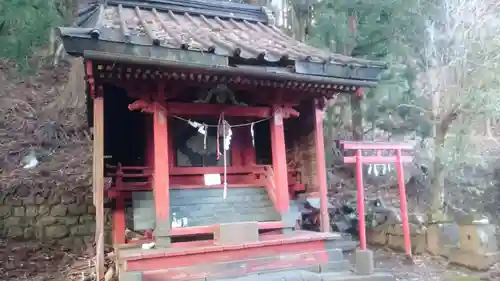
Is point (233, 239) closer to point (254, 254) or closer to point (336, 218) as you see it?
point (254, 254)

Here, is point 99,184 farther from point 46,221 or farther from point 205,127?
point 46,221

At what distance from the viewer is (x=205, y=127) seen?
28.6ft

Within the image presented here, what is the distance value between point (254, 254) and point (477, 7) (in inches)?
448

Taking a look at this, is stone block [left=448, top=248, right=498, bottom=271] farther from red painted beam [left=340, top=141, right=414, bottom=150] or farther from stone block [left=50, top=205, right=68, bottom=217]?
stone block [left=50, top=205, right=68, bottom=217]

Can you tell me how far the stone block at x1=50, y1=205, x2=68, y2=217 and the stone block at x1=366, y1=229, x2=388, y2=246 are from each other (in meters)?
9.20

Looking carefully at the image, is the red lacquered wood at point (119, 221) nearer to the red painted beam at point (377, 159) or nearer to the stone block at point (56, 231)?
the stone block at point (56, 231)

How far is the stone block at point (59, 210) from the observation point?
12.1 m

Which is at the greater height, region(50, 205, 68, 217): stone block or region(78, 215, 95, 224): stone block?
region(50, 205, 68, 217): stone block

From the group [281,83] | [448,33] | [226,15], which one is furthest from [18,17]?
[448,33]

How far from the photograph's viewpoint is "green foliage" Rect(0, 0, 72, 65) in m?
14.8

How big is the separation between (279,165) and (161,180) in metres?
2.53

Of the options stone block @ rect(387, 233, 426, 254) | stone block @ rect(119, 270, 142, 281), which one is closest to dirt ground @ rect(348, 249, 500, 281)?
stone block @ rect(387, 233, 426, 254)

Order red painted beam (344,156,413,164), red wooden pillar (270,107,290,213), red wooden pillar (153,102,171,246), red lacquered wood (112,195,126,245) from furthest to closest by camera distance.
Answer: red painted beam (344,156,413,164), red lacquered wood (112,195,126,245), red wooden pillar (270,107,290,213), red wooden pillar (153,102,171,246)

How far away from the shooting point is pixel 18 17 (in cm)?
1488
